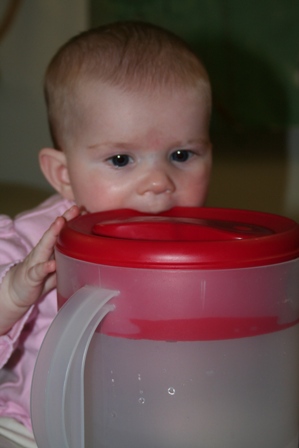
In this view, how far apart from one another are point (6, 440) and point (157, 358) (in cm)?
24

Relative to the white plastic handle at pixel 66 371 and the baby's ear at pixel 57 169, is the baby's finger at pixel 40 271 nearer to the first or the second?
the white plastic handle at pixel 66 371

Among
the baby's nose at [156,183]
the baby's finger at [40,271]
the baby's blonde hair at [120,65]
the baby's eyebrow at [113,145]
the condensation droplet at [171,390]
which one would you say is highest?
the baby's blonde hair at [120,65]

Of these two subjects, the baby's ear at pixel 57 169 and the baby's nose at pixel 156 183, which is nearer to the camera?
the baby's nose at pixel 156 183

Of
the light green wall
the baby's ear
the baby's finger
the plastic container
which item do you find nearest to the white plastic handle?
the plastic container

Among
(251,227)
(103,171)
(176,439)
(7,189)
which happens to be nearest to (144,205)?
(103,171)

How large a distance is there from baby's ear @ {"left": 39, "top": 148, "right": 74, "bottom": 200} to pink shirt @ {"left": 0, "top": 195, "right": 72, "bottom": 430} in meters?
0.05

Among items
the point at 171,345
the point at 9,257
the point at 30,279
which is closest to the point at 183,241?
the point at 171,345

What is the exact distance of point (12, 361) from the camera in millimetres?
788

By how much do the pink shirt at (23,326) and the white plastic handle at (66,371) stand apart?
22cm

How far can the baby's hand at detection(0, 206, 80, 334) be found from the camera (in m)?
0.62

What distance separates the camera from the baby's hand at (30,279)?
2.02 ft

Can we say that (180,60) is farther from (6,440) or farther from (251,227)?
(6,440)

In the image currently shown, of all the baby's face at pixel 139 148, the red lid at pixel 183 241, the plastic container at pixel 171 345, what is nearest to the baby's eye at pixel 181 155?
the baby's face at pixel 139 148

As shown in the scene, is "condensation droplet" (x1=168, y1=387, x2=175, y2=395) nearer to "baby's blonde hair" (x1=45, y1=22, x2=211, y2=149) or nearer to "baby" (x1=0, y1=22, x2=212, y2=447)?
"baby" (x1=0, y1=22, x2=212, y2=447)
